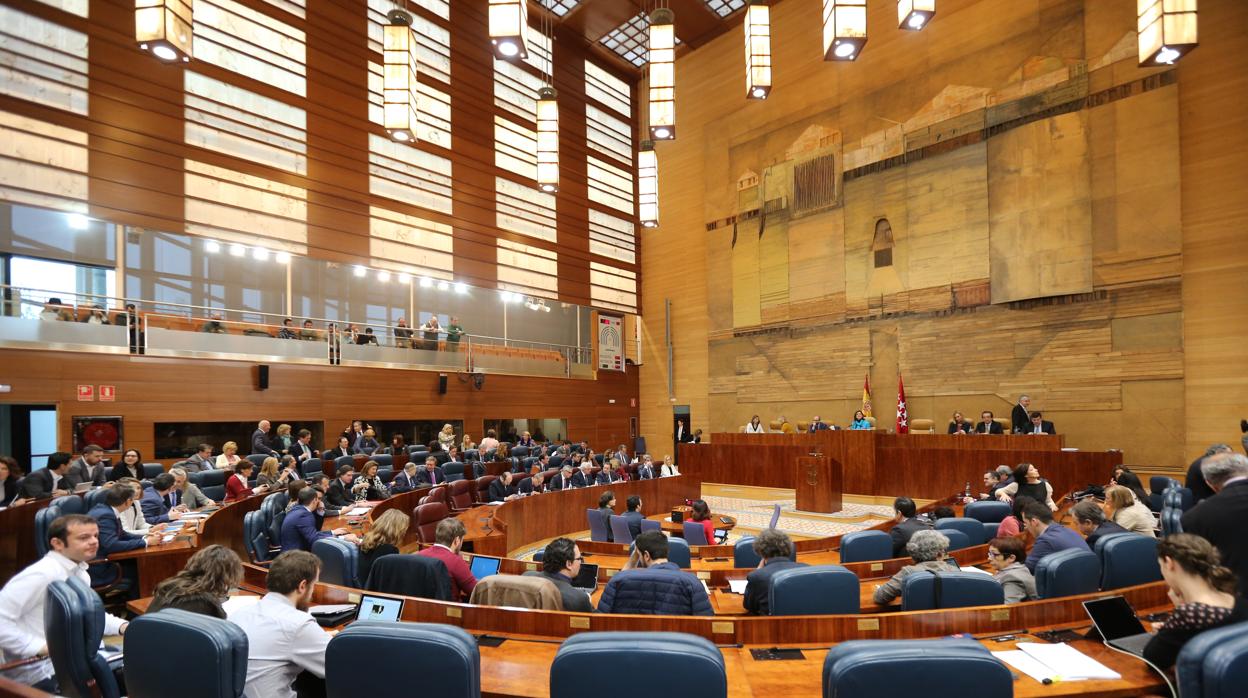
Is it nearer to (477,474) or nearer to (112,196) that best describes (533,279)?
(477,474)

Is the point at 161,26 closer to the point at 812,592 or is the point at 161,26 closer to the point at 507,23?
the point at 507,23

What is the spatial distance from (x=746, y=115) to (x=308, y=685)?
57.7ft

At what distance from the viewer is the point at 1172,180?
10977 millimetres

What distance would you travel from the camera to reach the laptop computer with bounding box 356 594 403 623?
3.00m

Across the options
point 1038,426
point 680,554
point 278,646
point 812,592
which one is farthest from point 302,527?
point 1038,426

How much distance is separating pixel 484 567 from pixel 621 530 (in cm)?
342

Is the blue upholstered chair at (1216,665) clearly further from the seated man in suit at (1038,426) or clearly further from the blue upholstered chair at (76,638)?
the seated man in suit at (1038,426)

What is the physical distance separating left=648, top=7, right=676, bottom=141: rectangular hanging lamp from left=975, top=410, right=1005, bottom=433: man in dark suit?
827 cm

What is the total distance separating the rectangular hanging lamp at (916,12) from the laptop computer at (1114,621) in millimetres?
4524

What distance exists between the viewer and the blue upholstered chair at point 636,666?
1626 millimetres

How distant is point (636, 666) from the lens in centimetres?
164

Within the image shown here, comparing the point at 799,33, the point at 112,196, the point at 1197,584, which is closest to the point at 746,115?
the point at 799,33

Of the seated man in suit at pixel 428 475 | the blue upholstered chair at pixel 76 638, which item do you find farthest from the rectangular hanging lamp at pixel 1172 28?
the seated man in suit at pixel 428 475

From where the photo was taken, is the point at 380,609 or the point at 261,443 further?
the point at 261,443
